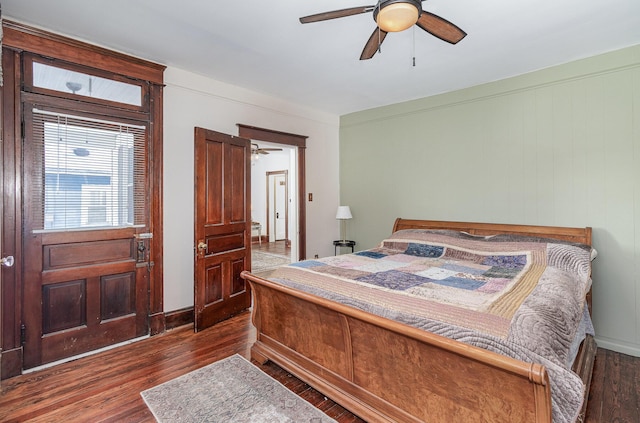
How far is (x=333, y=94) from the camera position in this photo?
413cm

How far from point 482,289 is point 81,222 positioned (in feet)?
10.6

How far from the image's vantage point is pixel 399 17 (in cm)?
169

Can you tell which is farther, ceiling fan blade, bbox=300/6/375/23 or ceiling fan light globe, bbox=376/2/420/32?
ceiling fan blade, bbox=300/6/375/23

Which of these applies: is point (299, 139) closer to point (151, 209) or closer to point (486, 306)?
point (151, 209)

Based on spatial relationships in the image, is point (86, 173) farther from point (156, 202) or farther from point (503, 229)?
point (503, 229)

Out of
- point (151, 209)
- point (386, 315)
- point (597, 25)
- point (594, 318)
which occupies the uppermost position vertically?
point (597, 25)

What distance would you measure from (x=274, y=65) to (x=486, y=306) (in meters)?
2.90

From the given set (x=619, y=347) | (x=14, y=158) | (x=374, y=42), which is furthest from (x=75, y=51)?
(x=619, y=347)

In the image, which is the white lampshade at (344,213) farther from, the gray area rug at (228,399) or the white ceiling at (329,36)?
the gray area rug at (228,399)

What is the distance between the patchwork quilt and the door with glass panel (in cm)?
157

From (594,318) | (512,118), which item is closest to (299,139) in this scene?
(512,118)

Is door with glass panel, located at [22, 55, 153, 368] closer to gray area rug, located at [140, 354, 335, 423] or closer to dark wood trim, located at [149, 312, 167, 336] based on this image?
dark wood trim, located at [149, 312, 167, 336]

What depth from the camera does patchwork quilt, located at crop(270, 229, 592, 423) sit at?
1.37 m

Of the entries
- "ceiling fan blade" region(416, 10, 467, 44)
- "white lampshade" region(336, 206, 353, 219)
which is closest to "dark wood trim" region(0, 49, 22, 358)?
"ceiling fan blade" region(416, 10, 467, 44)
